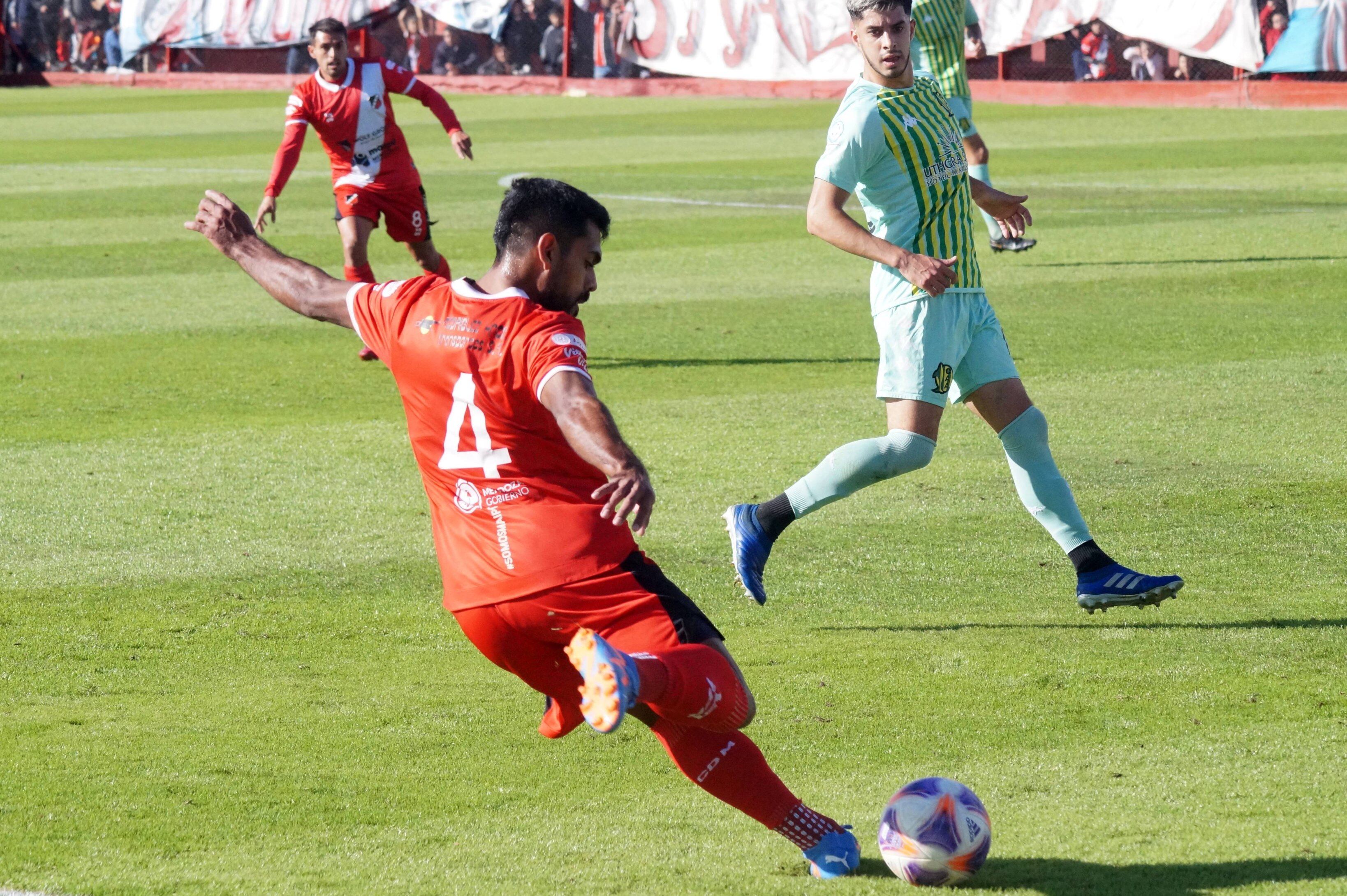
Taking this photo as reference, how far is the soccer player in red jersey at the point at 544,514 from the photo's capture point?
3949 millimetres

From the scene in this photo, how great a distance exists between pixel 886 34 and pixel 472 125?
26.3 m

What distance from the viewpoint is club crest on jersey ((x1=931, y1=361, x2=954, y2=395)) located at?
6.05 metres

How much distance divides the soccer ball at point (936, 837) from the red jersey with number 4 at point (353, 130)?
866 centimetres

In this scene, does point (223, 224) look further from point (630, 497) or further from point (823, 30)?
point (823, 30)

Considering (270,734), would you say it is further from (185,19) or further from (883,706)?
(185,19)

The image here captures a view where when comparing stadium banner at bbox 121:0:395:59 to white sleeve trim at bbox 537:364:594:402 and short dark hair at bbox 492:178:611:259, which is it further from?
white sleeve trim at bbox 537:364:594:402

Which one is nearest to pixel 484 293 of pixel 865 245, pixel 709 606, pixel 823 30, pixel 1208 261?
pixel 865 245

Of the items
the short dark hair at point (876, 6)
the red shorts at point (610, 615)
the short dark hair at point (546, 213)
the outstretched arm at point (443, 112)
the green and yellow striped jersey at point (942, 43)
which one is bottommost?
the red shorts at point (610, 615)

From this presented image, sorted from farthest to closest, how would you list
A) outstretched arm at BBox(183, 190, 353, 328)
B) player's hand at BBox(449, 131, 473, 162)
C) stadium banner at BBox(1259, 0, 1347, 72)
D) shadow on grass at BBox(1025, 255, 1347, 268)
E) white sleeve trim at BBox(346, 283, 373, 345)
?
stadium banner at BBox(1259, 0, 1347, 72), shadow on grass at BBox(1025, 255, 1347, 268), player's hand at BBox(449, 131, 473, 162), outstretched arm at BBox(183, 190, 353, 328), white sleeve trim at BBox(346, 283, 373, 345)

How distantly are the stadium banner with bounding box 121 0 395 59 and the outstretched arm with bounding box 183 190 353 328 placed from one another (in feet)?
132

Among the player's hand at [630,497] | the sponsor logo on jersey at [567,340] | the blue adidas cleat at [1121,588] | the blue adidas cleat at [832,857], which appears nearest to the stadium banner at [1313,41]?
the blue adidas cleat at [1121,588]

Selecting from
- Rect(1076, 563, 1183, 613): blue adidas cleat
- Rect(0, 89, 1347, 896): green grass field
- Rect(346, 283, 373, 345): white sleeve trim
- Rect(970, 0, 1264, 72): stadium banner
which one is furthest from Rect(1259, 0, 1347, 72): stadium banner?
Rect(346, 283, 373, 345): white sleeve trim

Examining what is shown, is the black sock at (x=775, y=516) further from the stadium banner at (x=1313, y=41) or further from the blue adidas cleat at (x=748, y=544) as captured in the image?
the stadium banner at (x=1313, y=41)

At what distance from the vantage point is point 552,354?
3.87 m
